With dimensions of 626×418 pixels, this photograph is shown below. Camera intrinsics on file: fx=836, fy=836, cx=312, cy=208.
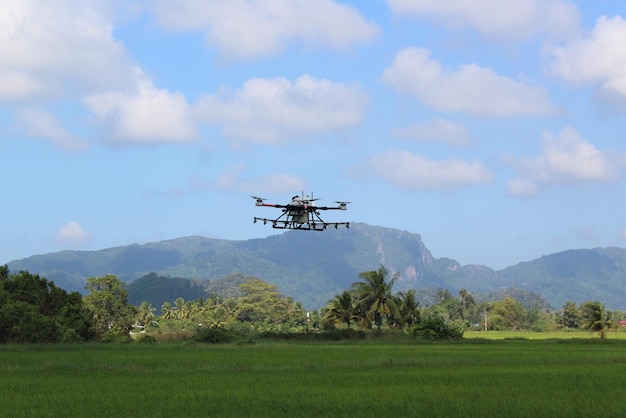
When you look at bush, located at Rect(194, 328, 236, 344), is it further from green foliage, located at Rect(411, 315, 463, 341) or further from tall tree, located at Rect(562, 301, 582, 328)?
tall tree, located at Rect(562, 301, 582, 328)

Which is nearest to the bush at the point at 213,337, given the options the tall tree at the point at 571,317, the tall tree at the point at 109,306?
the tall tree at the point at 109,306

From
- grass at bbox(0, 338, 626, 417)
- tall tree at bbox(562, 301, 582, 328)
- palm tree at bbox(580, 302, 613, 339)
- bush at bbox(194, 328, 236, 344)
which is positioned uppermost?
tall tree at bbox(562, 301, 582, 328)

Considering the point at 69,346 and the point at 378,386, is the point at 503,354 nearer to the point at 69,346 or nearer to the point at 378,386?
the point at 378,386

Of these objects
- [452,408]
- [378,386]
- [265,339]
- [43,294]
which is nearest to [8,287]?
[43,294]

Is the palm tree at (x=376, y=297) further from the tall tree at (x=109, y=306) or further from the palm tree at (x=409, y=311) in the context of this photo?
the tall tree at (x=109, y=306)

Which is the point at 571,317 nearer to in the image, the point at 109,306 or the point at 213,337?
the point at 109,306

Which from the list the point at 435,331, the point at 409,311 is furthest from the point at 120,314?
the point at 435,331

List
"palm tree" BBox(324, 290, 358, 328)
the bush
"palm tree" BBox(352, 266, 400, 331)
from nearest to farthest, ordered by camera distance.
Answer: the bush → "palm tree" BBox(352, 266, 400, 331) → "palm tree" BBox(324, 290, 358, 328)

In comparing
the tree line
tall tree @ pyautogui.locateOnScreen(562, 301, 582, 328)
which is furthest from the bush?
tall tree @ pyautogui.locateOnScreen(562, 301, 582, 328)

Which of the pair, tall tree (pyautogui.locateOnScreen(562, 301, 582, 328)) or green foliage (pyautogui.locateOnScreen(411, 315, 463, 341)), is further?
tall tree (pyautogui.locateOnScreen(562, 301, 582, 328))
